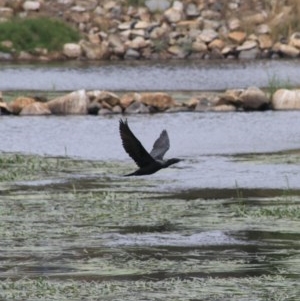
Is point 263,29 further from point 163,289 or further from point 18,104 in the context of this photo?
point 163,289

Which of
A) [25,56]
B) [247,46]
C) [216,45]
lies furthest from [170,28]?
[25,56]

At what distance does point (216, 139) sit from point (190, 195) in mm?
7318

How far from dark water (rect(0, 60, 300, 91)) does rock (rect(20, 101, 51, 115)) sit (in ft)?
17.7

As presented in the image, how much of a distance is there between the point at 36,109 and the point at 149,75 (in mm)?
11578

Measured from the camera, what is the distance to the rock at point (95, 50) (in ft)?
149

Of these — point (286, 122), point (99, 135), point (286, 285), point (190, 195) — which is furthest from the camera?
point (286, 122)

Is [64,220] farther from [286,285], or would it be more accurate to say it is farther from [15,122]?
[15,122]

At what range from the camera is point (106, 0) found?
49.5m

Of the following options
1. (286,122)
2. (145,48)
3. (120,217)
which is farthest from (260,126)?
(145,48)

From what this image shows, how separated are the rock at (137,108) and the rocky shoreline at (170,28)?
1726cm

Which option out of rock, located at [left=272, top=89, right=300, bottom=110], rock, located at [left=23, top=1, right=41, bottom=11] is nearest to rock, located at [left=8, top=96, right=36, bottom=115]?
rock, located at [left=272, top=89, right=300, bottom=110]

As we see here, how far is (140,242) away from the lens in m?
12.6

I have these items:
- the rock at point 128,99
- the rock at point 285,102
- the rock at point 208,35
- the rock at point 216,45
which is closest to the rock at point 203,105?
the rock at point 128,99

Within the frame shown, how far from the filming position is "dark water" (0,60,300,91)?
116 ft
